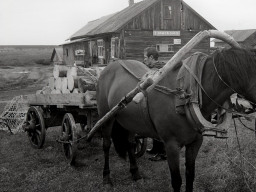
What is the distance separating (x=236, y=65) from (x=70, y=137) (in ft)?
12.7

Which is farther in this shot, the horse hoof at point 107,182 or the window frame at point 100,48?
the window frame at point 100,48

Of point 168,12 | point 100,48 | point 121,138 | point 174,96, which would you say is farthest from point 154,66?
point 100,48

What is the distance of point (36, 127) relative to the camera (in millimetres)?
7281

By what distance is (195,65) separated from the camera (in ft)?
11.5

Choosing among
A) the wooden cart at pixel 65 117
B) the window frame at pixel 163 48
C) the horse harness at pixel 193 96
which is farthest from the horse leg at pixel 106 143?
the window frame at pixel 163 48

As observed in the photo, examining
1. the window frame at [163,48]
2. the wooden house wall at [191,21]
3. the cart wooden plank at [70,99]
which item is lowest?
the cart wooden plank at [70,99]

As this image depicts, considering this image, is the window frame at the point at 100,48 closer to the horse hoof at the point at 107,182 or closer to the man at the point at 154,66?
the man at the point at 154,66

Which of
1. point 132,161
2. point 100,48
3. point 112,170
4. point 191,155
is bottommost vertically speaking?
point 112,170

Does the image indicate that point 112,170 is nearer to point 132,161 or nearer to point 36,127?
point 132,161

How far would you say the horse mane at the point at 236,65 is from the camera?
3143 millimetres

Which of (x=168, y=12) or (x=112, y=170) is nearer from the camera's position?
(x=112, y=170)

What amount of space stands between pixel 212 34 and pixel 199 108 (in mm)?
771

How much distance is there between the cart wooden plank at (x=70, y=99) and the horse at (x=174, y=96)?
1.57 ft

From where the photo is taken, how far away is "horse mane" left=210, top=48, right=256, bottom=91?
314 cm
